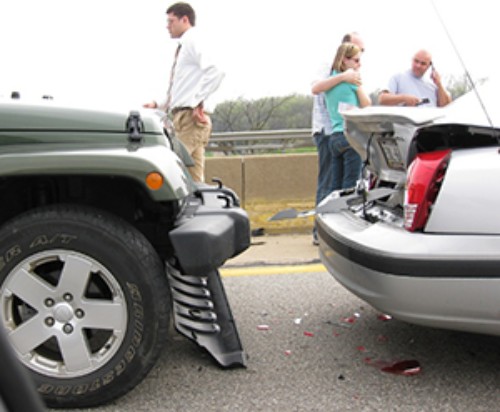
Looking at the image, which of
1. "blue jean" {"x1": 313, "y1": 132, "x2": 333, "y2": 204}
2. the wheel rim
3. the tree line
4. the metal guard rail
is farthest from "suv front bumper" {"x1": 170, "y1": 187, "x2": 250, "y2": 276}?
the tree line

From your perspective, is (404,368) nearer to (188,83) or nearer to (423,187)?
(423,187)

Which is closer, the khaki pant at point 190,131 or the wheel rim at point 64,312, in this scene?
the wheel rim at point 64,312

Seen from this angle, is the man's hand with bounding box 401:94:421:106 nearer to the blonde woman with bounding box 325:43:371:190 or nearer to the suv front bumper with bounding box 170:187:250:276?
the blonde woman with bounding box 325:43:371:190

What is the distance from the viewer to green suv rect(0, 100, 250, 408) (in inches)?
93.9

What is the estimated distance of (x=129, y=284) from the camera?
2408 millimetres

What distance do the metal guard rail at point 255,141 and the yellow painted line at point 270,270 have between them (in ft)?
23.9

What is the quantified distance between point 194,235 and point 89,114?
0.68 m

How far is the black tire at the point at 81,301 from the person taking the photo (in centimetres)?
240

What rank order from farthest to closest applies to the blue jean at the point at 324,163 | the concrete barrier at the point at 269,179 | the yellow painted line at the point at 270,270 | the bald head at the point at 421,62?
the concrete barrier at the point at 269,179
the bald head at the point at 421,62
the blue jean at the point at 324,163
the yellow painted line at the point at 270,270

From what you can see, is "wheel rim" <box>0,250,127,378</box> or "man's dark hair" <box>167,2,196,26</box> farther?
"man's dark hair" <box>167,2,196,26</box>

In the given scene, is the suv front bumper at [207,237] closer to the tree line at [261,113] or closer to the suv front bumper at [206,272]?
the suv front bumper at [206,272]

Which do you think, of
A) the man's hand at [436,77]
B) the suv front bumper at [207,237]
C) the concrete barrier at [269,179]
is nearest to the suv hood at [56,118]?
the suv front bumper at [207,237]

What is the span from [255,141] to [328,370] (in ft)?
37.2

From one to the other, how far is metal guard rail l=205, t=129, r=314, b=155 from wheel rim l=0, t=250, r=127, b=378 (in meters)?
9.82
